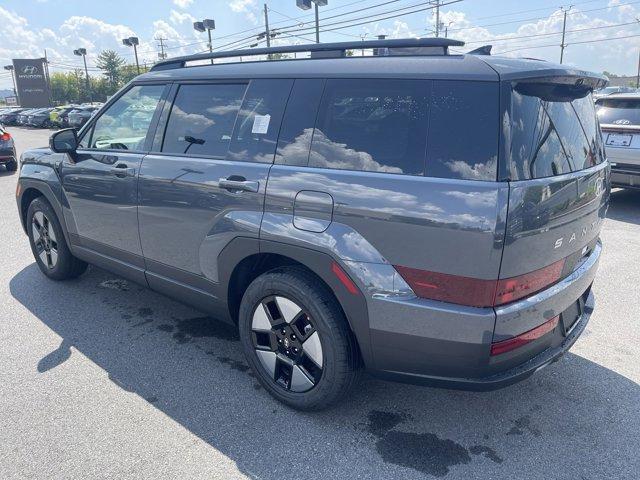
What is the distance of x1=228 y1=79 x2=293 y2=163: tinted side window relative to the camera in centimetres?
282

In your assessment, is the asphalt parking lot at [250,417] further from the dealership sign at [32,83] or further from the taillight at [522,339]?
the dealership sign at [32,83]

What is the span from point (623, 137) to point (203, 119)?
21.5ft

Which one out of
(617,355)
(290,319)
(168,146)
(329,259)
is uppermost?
(168,146)

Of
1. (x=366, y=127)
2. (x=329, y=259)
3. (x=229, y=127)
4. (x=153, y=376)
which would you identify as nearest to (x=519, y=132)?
(x=366, y=127)

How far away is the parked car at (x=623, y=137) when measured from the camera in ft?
23.4

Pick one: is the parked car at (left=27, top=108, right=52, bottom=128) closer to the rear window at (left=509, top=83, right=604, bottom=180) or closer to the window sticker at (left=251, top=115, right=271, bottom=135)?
the window sticker at (left=251, top=115, right=271, bottom=135)

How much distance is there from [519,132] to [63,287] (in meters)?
4.31

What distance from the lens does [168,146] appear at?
341 cm

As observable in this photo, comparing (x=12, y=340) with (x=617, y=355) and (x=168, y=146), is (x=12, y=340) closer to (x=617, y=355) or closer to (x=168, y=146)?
(x=168, y=146)

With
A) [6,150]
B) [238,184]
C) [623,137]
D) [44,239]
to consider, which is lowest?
[44,239]

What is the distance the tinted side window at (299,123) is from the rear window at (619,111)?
6211mm

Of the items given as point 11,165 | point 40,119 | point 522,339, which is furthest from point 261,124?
point 40,119

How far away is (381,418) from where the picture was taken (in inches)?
112

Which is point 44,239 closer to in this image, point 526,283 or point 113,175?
point 113,175
